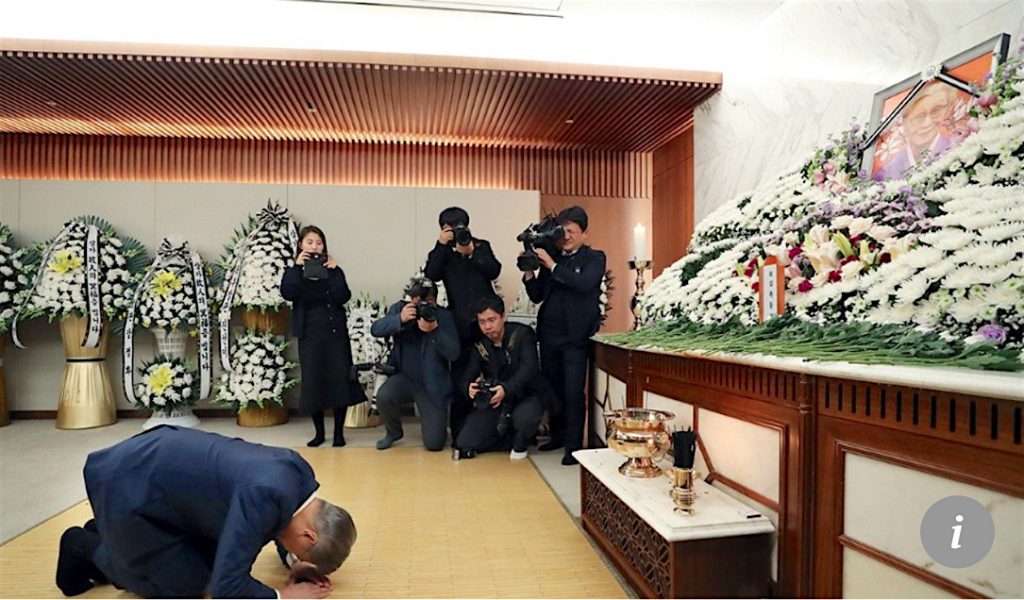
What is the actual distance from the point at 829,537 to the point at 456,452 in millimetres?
2764

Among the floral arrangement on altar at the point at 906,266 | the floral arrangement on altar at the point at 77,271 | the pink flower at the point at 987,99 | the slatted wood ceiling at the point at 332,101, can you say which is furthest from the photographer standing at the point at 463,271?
the pink flower at the point at 987,99

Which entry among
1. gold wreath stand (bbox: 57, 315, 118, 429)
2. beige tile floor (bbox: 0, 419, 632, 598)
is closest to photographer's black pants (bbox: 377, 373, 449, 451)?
beige tile floor (bbox: 0, 419, 632, 598)

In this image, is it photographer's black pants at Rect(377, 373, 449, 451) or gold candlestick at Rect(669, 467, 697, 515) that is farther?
photographer's black pants at Rect(377, 373, 449, 451)

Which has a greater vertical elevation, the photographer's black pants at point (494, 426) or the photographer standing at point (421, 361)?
the photographer standing at point (421, 361)

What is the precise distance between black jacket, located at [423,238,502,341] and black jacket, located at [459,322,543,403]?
0.76 ft

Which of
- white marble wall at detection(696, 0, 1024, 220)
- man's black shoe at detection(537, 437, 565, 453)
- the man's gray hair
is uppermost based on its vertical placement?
white marble wall at detection(696, 0, 1024, 220)

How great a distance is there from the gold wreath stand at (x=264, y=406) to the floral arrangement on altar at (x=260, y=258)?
149 mm

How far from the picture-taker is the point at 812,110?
3.66 meters

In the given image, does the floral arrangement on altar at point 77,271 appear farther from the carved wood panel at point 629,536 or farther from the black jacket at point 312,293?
the carved wood panel at point 629,536

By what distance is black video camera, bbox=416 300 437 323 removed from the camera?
4.15m

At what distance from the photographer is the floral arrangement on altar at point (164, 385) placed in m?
5.08

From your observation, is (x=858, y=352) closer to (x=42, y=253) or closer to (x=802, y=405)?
(x=802, y=405)

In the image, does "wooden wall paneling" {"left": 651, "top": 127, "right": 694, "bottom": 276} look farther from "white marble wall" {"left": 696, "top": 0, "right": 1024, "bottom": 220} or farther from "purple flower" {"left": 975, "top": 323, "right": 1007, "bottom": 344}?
"purple flower" {"left": 975, "top": 323, "right": 1007, "bottom": 344}

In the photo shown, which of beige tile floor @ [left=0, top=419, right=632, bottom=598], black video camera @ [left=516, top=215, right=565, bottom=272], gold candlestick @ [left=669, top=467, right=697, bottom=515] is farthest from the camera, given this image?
black video camera @ [left=516, top=215, right=565, bottom=272]
